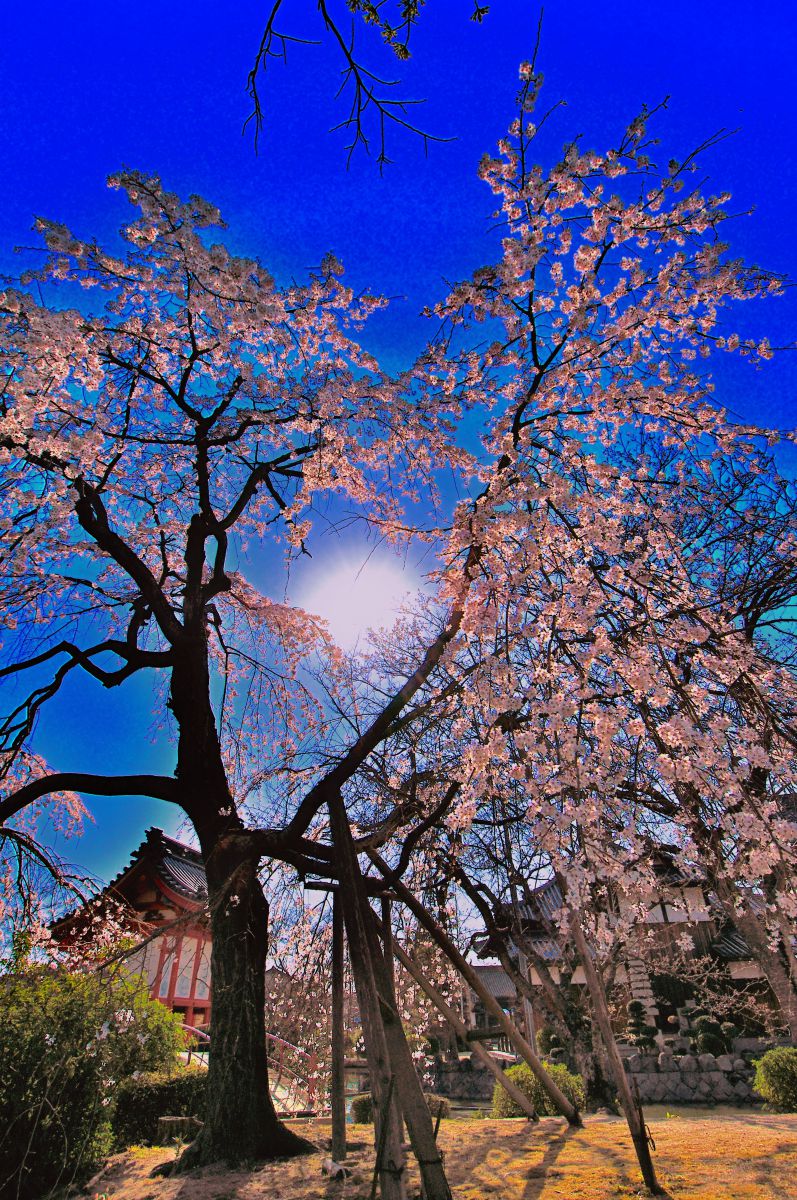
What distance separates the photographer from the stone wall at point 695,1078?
1266 cm

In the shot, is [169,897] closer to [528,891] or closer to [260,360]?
[528,891]

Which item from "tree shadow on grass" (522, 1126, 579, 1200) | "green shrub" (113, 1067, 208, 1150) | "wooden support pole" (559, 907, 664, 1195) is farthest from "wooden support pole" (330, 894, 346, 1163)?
"green shrub" (113, 1067, 208, 1150)

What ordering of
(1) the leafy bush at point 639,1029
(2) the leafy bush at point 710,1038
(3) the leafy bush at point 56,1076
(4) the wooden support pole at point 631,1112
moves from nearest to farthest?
(4) the wooden support pole at point 631,1112 < (3) the leafy bush at point 56,1076 < (2) the leafy bush at point 710,1038 < (1) the leafy bush at point 639,1029

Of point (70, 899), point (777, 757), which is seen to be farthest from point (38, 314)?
point (777, 757)

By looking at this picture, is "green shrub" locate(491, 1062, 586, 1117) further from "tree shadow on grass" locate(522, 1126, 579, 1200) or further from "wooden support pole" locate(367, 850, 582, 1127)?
"wooden support pole" locate(367, 850, 582, 1127)

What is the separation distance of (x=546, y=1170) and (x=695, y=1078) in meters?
11.9

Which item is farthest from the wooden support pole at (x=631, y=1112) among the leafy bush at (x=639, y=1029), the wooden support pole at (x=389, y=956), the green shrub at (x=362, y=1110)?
the leafy bush at (x=639, y=1029)

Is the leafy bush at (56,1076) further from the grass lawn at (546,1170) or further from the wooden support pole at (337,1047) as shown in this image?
the wooden support pole at (337,1047)

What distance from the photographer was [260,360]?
22.5ft

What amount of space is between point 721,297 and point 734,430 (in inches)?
43.9

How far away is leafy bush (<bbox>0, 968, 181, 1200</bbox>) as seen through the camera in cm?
483

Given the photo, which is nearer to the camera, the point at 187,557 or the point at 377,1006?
the point at 377,1006

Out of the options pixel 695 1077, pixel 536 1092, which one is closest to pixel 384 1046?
pixel 536 1092

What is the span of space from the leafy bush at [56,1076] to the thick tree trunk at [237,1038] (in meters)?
0.83
